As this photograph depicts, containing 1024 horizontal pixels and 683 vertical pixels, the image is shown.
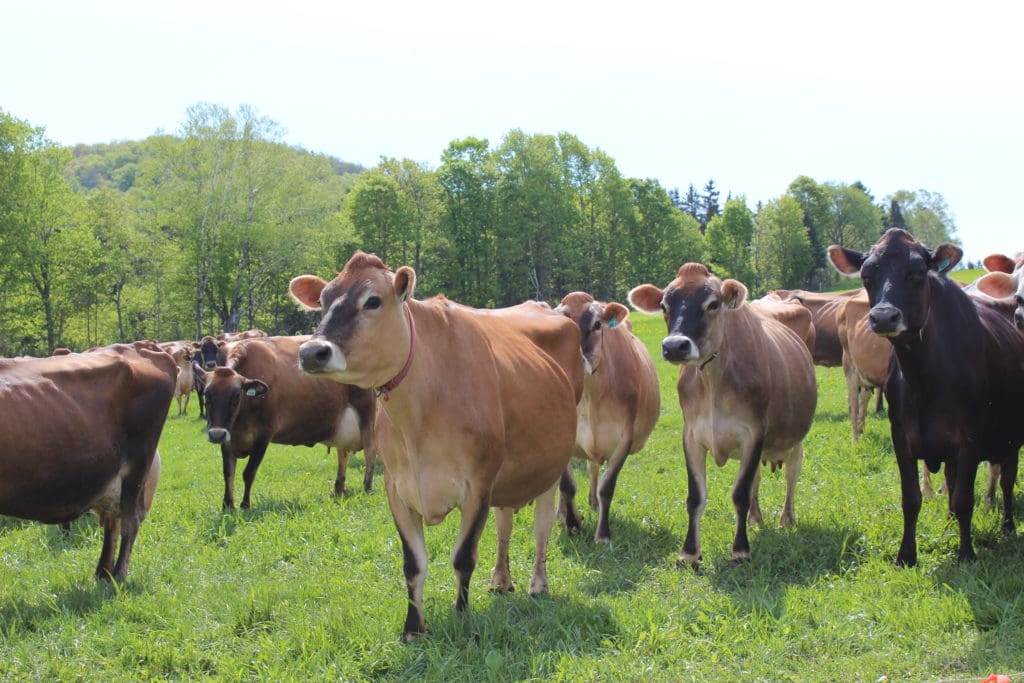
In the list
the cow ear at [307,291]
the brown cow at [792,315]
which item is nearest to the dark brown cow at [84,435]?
the cow ear at [307,291]

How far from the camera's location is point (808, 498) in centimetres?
887

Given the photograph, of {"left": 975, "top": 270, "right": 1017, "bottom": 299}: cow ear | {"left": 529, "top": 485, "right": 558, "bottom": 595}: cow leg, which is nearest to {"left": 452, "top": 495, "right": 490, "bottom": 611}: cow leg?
{"left": 529, "top": 485, "right": 558, "bottom": 595}: cow leg

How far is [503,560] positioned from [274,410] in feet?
20.2

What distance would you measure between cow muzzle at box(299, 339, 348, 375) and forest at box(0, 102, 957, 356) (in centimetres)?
4342

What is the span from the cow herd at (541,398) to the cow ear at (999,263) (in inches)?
1.2

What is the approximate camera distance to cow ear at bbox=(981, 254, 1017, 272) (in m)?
8.18

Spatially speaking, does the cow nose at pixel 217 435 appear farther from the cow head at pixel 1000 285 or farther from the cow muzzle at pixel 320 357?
the cow head at pixel 1000 285

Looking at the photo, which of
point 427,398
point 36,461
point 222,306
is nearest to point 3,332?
point 222,306

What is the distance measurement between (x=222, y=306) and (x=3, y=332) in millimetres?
13551

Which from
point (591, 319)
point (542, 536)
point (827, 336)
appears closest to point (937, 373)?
point (542, 536)

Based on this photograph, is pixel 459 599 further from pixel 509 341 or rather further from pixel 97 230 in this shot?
pixel 97 230

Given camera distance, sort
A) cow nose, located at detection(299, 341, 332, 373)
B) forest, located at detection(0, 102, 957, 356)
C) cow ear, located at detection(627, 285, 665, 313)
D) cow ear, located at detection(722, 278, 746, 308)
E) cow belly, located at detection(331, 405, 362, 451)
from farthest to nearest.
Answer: forest, located at detection(0, 102, 957, 356) < cow belly, located at detection(331, 405, 362, 451) < cow ear, located at detection(627, 285, 665, 313) < cow ear, located at detection(722, 278, 746, 308) < cow nose, located at detection(299, 341, 332, 373)

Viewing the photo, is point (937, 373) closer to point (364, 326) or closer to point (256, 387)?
point (364, 326)

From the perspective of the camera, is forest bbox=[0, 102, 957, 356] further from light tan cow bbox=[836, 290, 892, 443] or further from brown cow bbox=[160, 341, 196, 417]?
light tan cow bbox=[836, 290, 892, 443]
